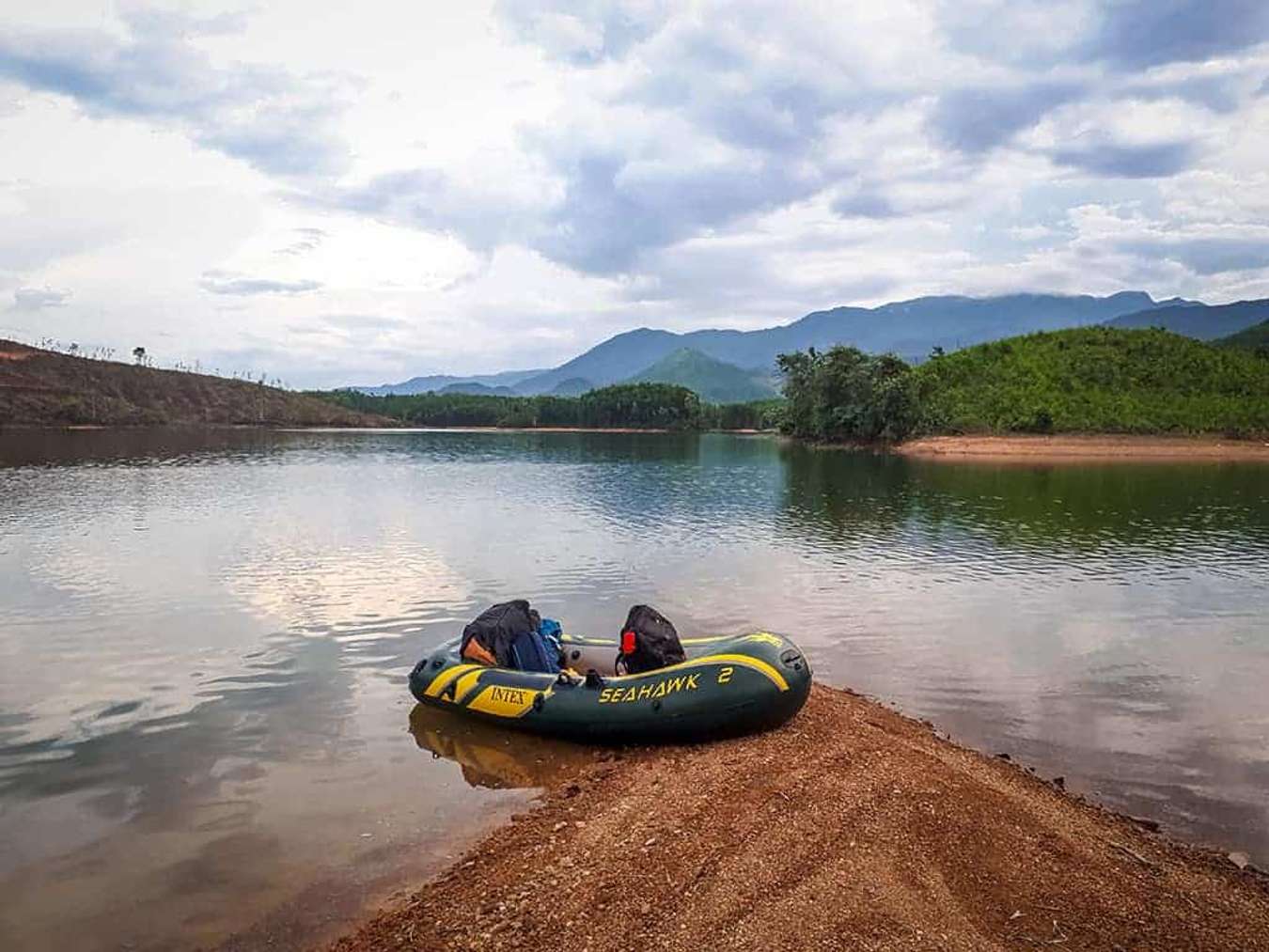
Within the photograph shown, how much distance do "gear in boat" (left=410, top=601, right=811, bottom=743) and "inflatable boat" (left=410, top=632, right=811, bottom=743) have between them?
0.01m

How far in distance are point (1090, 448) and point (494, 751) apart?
252ft

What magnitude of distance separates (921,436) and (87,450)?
246 ft

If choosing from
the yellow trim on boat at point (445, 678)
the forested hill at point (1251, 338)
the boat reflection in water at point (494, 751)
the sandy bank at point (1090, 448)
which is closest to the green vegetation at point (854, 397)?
the sandy bank at point (1090, 448)

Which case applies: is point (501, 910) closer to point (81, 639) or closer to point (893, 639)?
point (893, 639)

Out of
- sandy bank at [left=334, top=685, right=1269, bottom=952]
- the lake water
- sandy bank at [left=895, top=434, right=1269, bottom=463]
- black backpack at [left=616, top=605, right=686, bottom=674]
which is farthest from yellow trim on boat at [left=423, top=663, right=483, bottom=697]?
sandy bank at [left=895, top=434, right=1269, bottom=463]

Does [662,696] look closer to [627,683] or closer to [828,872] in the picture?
[627,683]

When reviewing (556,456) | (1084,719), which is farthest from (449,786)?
(556,456)

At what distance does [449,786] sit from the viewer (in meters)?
10.7

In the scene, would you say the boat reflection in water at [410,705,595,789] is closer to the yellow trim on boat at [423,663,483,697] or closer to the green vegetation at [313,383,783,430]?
the yellow trim on boat at [423,663,483,697]

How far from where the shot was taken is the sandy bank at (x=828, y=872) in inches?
263

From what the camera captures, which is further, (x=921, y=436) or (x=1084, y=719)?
(x=921, y=436)

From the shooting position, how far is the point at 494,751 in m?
11.7

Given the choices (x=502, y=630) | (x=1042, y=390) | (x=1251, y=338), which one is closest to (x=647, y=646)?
(x=502, y=630)

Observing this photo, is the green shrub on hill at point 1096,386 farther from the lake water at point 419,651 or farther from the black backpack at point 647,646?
the black backpack at point 647,646
